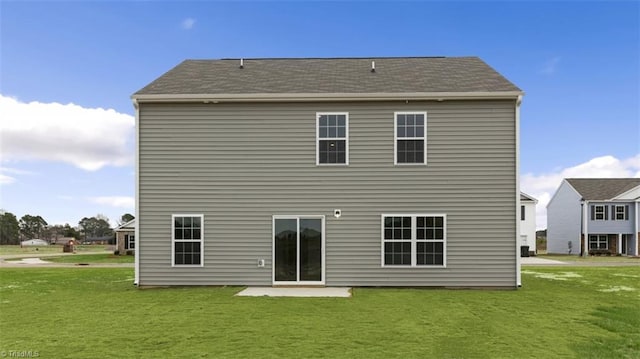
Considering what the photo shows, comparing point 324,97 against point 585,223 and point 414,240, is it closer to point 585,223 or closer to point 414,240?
point 414,240

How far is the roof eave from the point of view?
12250 mm

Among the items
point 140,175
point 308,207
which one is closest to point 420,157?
point 308,207

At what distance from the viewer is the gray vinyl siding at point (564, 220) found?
35500 millimetres

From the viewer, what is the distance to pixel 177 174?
41.8 ft

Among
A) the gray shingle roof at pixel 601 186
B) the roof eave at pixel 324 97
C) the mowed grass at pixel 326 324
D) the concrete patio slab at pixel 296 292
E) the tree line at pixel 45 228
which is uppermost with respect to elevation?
the roof eave at pixel 324 97

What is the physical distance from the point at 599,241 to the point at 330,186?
31760mm

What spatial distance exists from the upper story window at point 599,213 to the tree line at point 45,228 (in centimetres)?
6124

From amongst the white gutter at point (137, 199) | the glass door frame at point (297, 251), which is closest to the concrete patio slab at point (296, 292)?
the glass door frame at point (297, 251)

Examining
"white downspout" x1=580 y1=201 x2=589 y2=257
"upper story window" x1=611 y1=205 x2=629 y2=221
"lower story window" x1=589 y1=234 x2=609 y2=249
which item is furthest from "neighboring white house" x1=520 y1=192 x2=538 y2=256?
"upper story window" x1=611 y1=205 x2=629 y2=221

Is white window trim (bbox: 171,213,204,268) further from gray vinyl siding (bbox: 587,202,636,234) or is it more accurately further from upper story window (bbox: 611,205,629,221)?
upper story window (bbox: 611,205,629,221)

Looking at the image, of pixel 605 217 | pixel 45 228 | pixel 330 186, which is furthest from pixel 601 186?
pixel 45 228

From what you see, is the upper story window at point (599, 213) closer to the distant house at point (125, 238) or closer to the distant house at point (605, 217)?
the distant house at point (605, 217)

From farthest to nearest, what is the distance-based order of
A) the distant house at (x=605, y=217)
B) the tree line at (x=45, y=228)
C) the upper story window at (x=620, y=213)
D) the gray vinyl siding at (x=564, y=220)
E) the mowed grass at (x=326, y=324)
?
1. the tree line at (x=45, y=228)
2. the gray vinyl siding at (x=564, y=220)
3. the upper story window at (x=620, y=213)
4. the distant house at (x=605, y=217)
5. the mowed grass at (x=326, y=324)

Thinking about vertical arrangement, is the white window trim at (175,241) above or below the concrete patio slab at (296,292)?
above
